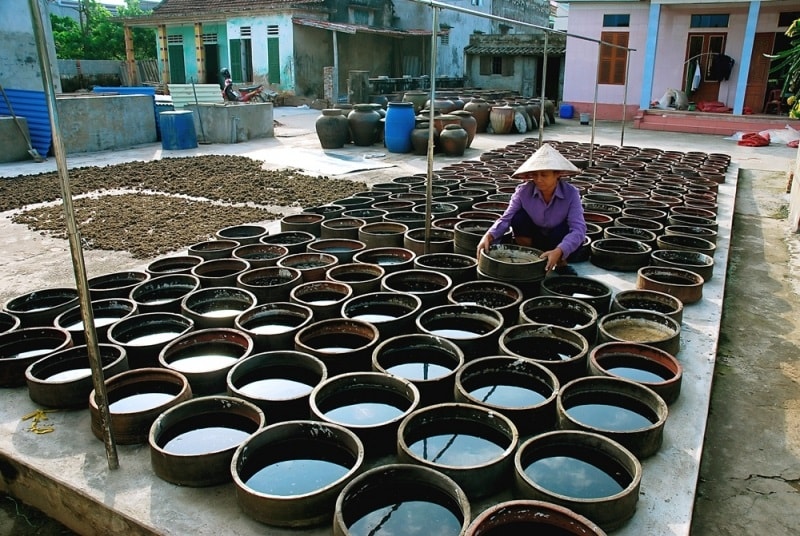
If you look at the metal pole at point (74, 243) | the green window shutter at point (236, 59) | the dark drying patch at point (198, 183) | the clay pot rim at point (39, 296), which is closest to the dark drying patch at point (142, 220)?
the dark drying patch at point (198, 183)

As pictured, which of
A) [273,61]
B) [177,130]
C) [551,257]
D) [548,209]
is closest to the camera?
[551,257]

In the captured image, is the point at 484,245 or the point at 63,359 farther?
the point at 484,245

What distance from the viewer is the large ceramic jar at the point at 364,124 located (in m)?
12.6

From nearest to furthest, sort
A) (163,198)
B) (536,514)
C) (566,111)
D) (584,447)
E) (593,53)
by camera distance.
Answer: (536,514)
(584,447)
(163,198)
(593,53)
(566,111)

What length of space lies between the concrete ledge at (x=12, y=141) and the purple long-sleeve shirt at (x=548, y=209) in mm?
9972

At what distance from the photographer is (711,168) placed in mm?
9367

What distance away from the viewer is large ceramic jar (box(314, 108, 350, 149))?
1238cm

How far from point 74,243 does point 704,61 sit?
65.0 feet

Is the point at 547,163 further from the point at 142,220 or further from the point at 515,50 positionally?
the point at 515,50

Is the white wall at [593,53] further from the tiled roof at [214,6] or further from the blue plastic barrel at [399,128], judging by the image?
the tiled roof at [214,6]

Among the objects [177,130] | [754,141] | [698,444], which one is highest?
[177,130]

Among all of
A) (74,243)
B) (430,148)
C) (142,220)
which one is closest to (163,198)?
→ (142,220)

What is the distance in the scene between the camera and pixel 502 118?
15.5 m

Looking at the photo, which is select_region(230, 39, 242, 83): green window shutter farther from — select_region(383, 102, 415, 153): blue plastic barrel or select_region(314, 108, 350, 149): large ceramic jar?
A: select_region(383, 102, 415, 153): blue plastic barrel
